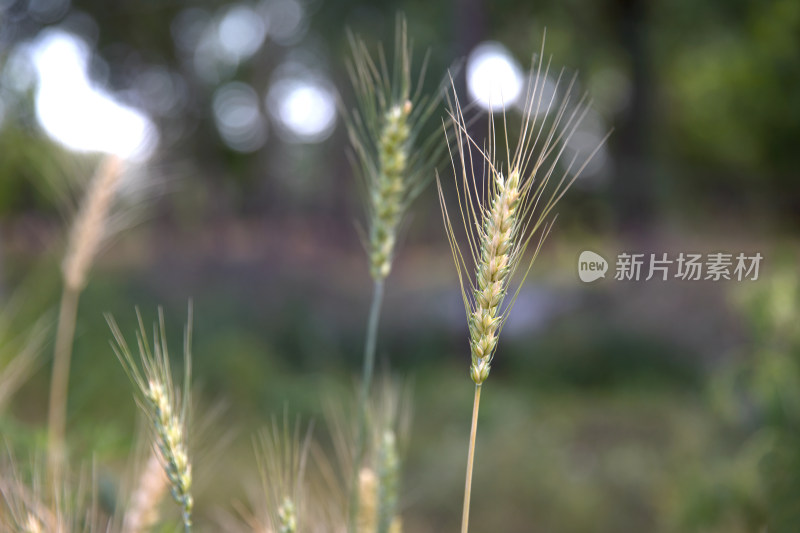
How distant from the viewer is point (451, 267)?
927 centimetres

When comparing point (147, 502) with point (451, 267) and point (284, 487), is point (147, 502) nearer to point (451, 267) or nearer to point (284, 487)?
point (284, 487)

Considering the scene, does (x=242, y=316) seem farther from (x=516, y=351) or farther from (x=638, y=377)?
(x=638, y=377)

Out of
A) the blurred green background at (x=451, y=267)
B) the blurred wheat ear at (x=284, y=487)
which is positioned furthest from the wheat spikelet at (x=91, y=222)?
the blurred wheat ear at (x=284, y=487)

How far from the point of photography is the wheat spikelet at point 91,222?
1.68m

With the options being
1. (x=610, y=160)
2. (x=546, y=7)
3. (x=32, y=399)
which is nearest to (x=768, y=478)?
(x=32, y=399)

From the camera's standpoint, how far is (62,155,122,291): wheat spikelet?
1680 millimetres

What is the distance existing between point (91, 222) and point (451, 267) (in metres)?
7.73

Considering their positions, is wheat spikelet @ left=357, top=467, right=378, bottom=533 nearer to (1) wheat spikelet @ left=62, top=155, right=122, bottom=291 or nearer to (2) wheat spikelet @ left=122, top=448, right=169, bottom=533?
(2) wheat spikelet @ left=122, top=448, right=169, bottom=533

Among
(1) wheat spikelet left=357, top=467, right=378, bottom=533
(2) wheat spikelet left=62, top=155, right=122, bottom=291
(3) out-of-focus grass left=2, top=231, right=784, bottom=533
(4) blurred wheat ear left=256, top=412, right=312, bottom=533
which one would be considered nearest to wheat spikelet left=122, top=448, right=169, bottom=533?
(3) out-of-focus grass left=2, top=231, right=784, bottom=533

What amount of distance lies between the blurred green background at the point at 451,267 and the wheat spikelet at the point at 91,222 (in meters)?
0.11

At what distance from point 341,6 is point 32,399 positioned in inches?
286

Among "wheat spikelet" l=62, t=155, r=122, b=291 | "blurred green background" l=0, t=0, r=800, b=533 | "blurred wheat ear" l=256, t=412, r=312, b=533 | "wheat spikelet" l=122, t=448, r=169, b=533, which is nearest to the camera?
"blurred wheat ear" l=256, t=412, r=312, b=533

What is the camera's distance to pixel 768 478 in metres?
1.94

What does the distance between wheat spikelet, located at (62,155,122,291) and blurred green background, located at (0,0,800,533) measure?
0.37 feet
